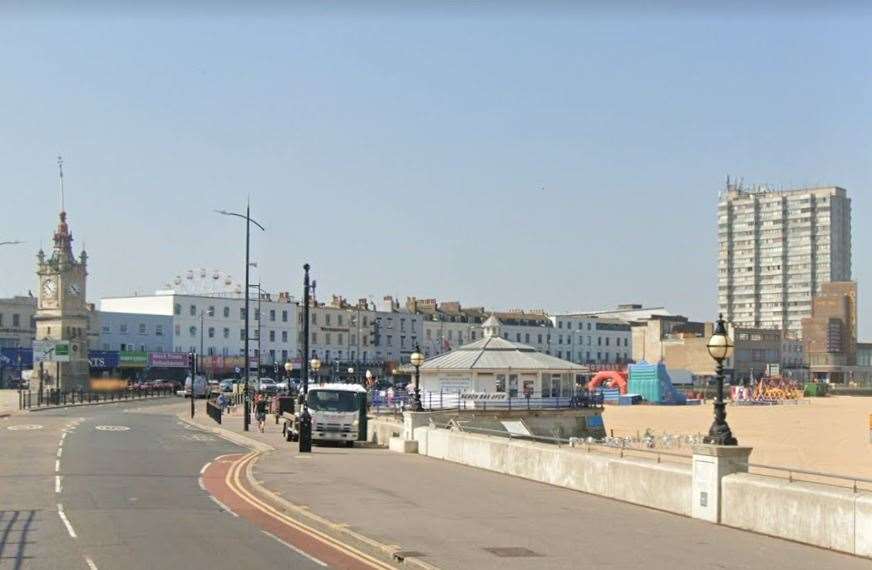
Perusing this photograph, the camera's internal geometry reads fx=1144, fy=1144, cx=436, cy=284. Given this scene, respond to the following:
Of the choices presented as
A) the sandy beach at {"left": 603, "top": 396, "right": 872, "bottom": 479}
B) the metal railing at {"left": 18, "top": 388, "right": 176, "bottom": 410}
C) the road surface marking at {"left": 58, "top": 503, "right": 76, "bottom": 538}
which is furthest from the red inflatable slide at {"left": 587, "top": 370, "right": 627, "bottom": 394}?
the road surface marking at {"left": 58, "top": 503, "right": 76, "bottom": 538}

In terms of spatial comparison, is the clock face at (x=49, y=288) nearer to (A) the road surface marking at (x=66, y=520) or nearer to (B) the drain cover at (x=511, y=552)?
(A) the road surface marking at (x=66, y=520)

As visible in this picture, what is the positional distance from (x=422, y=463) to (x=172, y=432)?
67.0 feet

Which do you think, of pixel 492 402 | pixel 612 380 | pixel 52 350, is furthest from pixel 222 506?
pixel 612 380

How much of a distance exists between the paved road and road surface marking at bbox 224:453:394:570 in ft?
2.52

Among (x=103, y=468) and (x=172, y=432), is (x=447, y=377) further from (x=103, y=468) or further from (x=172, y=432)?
(x=103, y=468)

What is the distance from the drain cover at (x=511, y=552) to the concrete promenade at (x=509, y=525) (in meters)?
0.01

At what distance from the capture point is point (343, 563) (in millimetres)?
16016

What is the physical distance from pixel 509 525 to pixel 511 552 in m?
3.03

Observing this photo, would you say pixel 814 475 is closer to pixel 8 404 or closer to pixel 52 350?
pixel 8 404

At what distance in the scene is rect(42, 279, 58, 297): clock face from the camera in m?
106

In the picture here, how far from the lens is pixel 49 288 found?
106312 mm

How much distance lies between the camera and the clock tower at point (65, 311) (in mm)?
104500

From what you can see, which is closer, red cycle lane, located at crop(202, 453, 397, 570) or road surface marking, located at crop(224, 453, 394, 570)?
red cycle lane, located at crop(202, 453, 397, 570)

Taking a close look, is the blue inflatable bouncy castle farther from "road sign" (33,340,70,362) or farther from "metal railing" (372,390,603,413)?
"road sign" (33,340,70,362)
